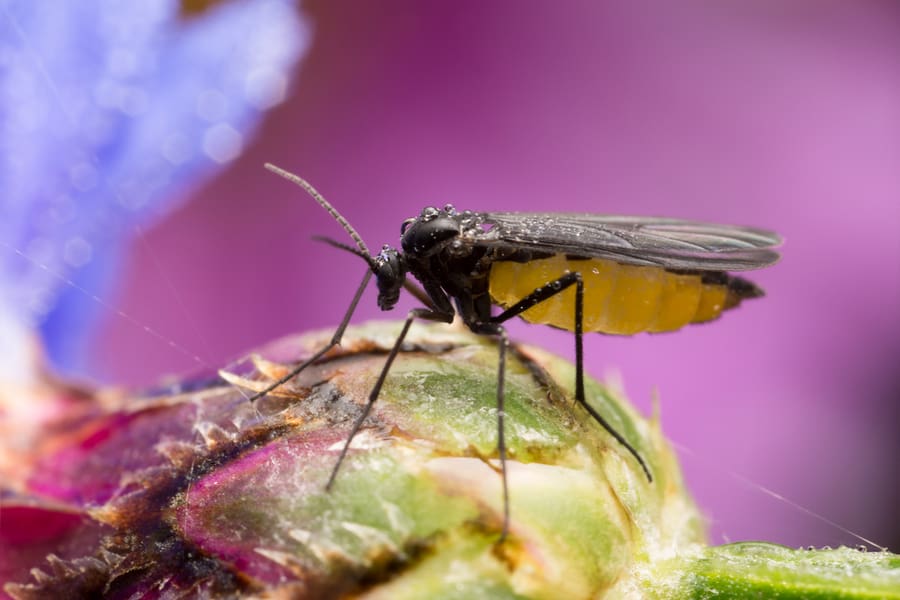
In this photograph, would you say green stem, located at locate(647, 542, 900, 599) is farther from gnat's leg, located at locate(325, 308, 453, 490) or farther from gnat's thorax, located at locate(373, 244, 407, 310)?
gnat's thorax, located at locate(373, 244, 407, 310)

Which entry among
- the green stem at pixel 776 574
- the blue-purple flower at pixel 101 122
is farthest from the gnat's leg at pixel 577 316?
the blue-purple flower at pixel 101 122

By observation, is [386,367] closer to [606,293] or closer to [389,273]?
[389,273]

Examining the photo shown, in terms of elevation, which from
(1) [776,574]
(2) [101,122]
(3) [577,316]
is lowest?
(1) [776,574]

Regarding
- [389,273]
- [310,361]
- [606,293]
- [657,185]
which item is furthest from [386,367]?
[657,185]

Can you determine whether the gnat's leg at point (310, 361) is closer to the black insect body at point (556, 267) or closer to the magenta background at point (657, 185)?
the black insect body at point (556, 267)

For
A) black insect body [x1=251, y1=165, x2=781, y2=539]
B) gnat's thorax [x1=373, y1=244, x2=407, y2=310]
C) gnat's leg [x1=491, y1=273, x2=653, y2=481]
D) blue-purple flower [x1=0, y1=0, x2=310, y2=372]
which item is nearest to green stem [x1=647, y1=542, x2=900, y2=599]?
gnat's leg [x1=491, y1=273, x2=653, y2=481]

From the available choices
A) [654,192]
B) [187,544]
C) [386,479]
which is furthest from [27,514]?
[654,192]

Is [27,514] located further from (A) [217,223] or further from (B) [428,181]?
(B) [428,181]
